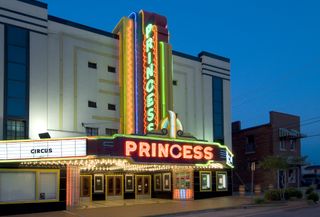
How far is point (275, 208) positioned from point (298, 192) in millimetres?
6249

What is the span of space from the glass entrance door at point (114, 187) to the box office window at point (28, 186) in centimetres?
902

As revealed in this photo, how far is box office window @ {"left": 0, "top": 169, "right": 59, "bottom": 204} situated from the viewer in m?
26.4

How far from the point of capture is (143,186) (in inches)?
1553

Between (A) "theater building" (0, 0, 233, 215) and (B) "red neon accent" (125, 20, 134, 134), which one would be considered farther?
(B) "red neon accent" (125, 20, 134, 134)

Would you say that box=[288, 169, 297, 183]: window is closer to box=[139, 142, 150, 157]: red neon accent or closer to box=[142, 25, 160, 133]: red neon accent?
box=[142, 25, 160, 133]: red neon accent

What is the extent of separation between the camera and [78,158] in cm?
2519

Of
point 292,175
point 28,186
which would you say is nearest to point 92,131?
point 28,186

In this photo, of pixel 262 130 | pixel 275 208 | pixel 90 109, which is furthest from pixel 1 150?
pixel 262 130

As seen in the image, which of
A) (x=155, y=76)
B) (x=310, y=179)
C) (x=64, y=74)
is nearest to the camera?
(x=64, y=74)

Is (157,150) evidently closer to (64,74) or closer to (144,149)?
(144,149)

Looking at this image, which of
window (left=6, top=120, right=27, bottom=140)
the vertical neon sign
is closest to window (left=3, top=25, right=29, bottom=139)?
window (left=6, top=120, right=27, bottom=140)

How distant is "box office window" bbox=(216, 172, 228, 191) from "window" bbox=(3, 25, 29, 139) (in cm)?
1784

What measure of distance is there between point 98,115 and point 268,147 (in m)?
21.9

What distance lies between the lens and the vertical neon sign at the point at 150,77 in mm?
32562
